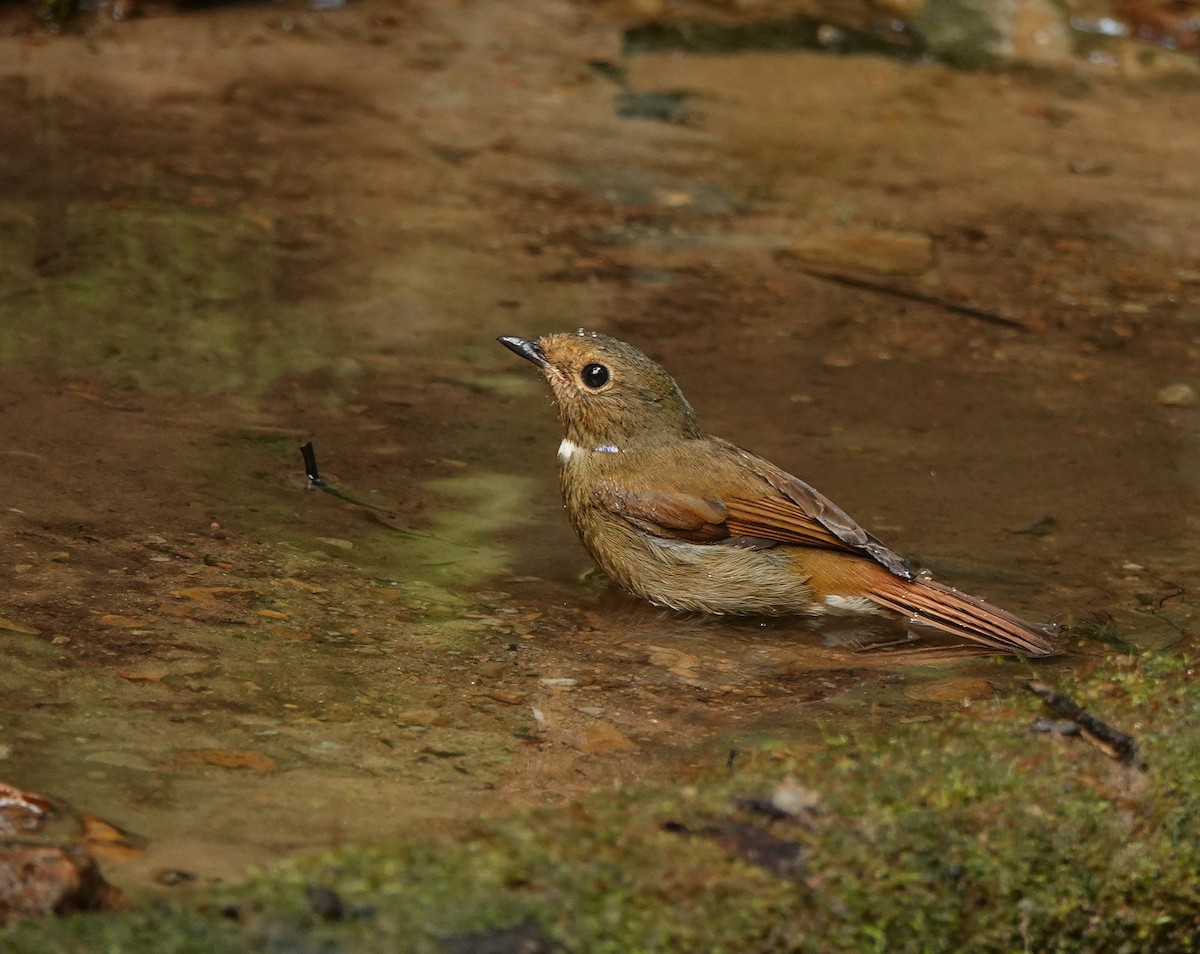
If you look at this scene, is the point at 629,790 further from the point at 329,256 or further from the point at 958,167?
the point at 958,167

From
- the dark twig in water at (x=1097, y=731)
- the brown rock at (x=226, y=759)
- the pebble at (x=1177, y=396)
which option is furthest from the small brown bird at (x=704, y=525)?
the pebble at (x=1177, y=396)

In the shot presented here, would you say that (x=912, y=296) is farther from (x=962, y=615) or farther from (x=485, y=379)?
(x=962, y=615)

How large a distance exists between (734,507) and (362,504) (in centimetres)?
112

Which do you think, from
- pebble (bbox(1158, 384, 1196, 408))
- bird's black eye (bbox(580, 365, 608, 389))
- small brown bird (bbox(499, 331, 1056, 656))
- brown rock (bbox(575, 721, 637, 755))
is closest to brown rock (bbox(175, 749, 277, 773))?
brown rock (bbox(575, 721, 637, 755))

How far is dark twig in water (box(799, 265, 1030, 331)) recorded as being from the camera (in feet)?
23.1

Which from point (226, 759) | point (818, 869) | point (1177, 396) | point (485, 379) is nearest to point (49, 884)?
point (226, 759)

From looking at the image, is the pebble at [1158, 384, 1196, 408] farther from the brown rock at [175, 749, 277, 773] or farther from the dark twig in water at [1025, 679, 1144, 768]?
the brown rock at [175, 749, 277, 773]

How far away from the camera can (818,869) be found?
124 inches

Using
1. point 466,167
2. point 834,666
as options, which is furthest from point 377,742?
point 466,167

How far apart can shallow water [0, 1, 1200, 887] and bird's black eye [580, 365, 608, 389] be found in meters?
0.43

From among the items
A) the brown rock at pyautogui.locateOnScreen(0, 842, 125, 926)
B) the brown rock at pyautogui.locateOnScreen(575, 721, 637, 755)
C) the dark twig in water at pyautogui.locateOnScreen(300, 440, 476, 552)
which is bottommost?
the dark twig in water at pyautogui.locateOnScreen(300, 440, 476, 552)

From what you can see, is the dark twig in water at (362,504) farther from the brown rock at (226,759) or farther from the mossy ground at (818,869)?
the mossy ground at (818,869)

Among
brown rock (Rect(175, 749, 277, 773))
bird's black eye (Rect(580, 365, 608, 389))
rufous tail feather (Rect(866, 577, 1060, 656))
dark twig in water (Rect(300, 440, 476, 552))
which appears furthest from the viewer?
bird's black eye (Rect(580, 365, 608, 389))

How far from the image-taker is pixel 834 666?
14.9 feet
